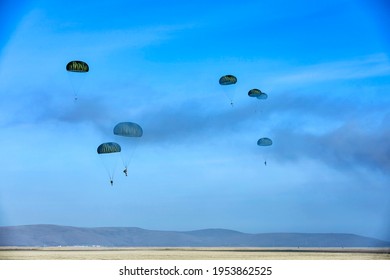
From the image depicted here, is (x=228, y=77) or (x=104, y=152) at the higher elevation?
(x=228, y=77)

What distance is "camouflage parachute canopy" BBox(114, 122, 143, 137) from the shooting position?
59656 mm

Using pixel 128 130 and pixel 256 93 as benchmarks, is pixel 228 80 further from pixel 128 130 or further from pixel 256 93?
pixel 128 130

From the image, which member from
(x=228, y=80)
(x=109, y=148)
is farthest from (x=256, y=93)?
(x=109, y=148)

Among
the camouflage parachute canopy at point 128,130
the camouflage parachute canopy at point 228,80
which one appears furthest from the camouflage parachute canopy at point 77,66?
the camouflage parachute canopy at point 228,80

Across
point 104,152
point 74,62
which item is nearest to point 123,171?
point 104,152

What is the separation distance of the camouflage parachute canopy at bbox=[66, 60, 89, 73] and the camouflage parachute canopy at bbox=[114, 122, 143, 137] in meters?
5.49

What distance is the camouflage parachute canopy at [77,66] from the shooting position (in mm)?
59719

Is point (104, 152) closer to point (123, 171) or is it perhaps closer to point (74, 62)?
point (123, 171)

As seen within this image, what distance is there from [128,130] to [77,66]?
22.4 feet

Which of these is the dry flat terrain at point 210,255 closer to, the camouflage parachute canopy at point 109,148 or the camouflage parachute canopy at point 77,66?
the camouflage parachute canopy at point 109,148

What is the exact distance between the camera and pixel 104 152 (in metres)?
63.8
